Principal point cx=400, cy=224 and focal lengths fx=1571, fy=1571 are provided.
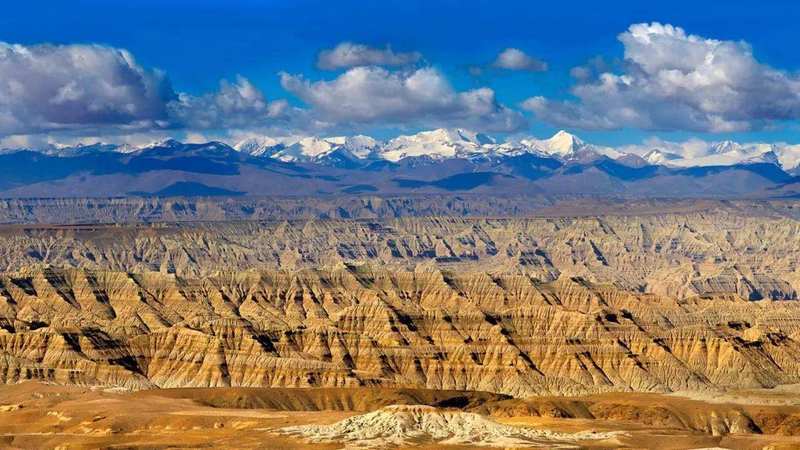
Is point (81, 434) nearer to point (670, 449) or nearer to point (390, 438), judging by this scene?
point (390, 438)

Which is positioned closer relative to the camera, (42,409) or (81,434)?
(81,434)

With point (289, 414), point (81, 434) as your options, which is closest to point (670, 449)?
point (289, 414)

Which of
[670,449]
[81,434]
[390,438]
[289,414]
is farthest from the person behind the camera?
[289,414]

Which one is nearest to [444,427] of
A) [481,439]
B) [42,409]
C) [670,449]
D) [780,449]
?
[481,439]

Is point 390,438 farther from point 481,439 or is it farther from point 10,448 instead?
point 10,448

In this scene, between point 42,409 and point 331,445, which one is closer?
point 331,445

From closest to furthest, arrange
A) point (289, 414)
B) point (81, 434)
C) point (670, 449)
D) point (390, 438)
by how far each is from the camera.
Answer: point (390, 438)
point (670, 449)
point (81, 434)
point (289, 414)
